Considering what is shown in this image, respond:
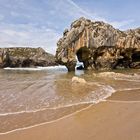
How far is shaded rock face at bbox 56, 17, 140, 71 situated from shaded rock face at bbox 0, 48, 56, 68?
34701 mm

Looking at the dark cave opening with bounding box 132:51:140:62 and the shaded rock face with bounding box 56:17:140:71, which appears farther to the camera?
the dark cave opening with bounding box 132:51:140:62

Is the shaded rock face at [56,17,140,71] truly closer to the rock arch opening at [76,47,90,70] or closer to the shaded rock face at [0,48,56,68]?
the rock arch opening at [76,47,90,70]

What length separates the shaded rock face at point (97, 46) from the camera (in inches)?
1487

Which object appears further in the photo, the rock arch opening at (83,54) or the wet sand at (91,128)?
the rock arch opening at (83,54)

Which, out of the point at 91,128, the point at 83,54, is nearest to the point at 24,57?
the point at 83,54

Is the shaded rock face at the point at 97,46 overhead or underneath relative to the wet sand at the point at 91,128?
overhead

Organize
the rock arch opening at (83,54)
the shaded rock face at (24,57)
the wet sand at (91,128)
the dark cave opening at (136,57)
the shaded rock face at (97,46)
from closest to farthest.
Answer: the wet sand at (91,128), the shaded rock face at (97,46), the rock arch opening at (83,54), the dark cave opening at (136,57), the shaded rock face at (24,57)

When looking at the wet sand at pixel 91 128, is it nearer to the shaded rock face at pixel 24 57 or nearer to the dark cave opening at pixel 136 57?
the dark cave opening at pixel 136 57

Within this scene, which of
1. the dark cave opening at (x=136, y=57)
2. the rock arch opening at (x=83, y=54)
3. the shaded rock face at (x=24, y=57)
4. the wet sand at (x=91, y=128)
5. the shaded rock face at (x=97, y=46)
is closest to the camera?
the wet sand at (x=91, y=128)

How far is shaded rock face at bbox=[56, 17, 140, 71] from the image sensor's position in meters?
37.8

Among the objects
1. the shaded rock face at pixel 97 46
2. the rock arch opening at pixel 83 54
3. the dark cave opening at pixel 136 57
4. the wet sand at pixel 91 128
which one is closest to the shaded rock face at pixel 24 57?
the rock arch opening at pixel 83 54

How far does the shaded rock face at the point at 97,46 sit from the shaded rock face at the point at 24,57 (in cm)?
3470

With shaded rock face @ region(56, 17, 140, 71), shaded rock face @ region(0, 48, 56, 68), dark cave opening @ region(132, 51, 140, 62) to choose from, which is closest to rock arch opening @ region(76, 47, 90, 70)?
shaded rock face @ region(56, 17, 140, 71)

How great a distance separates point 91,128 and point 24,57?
71762 millimetres
